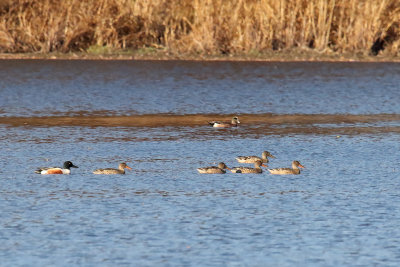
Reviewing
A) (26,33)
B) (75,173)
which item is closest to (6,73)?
(26,33)

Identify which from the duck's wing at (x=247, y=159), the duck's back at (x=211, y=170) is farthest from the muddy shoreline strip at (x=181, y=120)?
the duck's back at (x=211, y=170)

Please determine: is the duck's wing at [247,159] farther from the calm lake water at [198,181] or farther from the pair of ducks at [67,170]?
the pair of ducks at [67,170]

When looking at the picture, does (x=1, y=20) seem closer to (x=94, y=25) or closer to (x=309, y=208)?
(x=94, y=25)

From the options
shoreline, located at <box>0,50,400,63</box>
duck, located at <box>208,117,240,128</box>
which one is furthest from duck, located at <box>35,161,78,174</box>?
shoreline, located at <box>0,50,400,63</box>

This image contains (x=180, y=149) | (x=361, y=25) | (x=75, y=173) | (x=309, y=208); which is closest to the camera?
(x=309, y=208)

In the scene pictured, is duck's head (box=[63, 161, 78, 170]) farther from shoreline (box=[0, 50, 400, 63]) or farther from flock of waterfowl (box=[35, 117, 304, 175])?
shoreline (box=[0, 50, 400, 63])

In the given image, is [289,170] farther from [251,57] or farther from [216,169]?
[251,57]

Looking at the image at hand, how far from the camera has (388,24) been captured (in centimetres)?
4297

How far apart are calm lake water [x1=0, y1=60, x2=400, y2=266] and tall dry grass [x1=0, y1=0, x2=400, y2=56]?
26.4 feet

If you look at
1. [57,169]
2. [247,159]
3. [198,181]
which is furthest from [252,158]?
[57,169]

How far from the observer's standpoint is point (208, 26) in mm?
42312

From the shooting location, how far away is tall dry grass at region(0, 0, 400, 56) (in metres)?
42.5

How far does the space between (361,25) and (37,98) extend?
16.0 meters

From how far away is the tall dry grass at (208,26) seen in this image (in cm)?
4250
